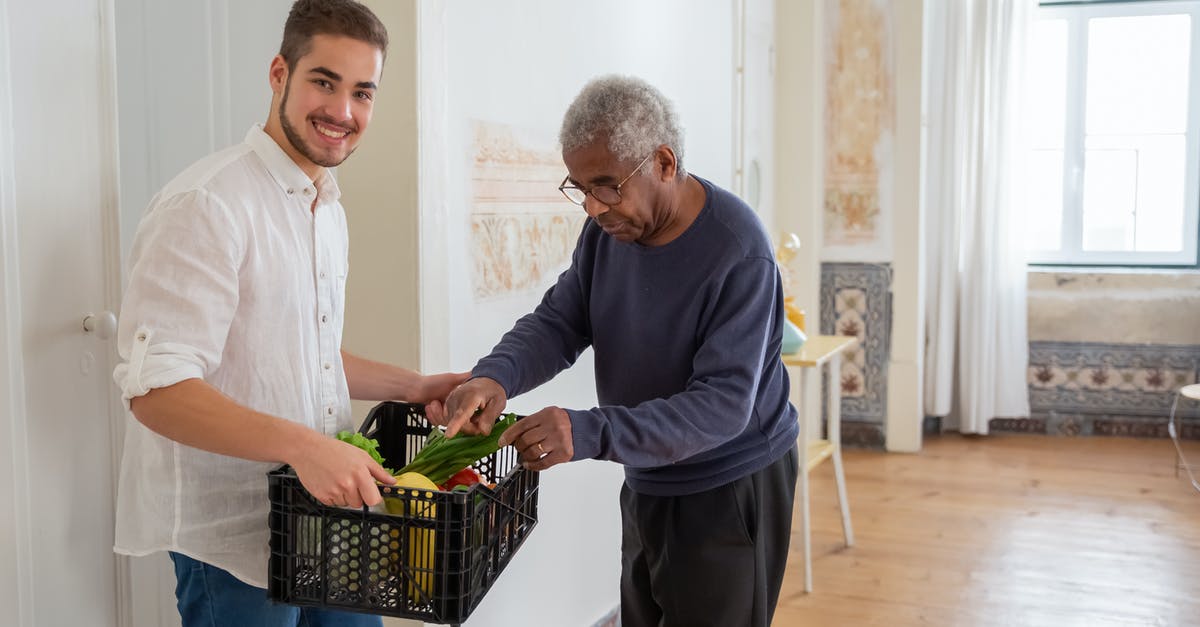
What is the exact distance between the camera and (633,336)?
209 centimetres

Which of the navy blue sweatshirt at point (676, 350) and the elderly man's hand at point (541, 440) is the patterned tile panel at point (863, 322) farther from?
the elderly man's hand at point (541, 440)

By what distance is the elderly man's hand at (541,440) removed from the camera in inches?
67.3

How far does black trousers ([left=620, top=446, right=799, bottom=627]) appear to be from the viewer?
2.14 m

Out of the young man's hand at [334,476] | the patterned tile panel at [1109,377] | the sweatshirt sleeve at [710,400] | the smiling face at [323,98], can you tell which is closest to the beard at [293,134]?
the smiling face at [323,98]

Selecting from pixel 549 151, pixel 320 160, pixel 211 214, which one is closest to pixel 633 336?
pixel 320 160

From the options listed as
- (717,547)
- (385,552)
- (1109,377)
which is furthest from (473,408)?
(1109,377)

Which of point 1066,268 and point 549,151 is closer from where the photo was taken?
point 549,151

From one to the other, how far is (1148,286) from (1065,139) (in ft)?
3.21

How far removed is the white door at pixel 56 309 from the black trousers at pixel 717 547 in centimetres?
99

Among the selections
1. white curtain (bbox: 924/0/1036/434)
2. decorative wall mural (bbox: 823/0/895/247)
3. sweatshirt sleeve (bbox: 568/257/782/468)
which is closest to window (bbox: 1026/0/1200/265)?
white curtain (bbox: 924/0/1036/434)

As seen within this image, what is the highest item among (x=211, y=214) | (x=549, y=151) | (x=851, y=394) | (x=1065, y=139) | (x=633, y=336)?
(x=1065, y=139)

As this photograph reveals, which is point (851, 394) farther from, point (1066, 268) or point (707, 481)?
point (707, 481)

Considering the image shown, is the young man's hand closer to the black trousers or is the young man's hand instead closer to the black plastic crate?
the black plastic crate

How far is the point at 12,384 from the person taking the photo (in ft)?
5.47
